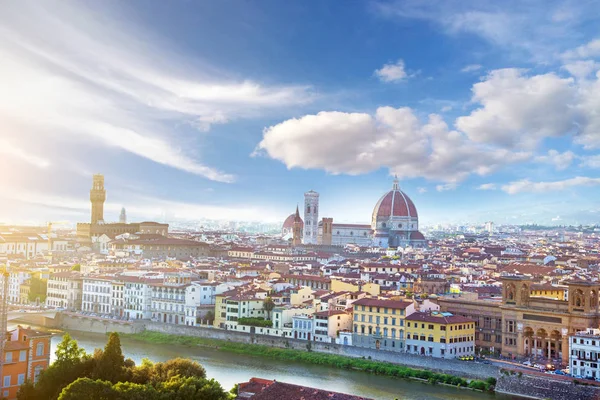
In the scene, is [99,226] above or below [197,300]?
above

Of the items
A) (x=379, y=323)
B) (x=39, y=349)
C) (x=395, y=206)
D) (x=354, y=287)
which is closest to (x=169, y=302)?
(x=354, y=287)

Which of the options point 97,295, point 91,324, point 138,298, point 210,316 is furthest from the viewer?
point 97,295

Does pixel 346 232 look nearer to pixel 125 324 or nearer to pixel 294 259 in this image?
pixel 294 259

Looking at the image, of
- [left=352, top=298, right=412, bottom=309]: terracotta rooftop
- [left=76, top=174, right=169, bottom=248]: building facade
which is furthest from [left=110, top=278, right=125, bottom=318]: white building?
[left=76, top=174, right=169, bottom=248]: building facade

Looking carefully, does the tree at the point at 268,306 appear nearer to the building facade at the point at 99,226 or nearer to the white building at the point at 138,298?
the white building at the point at 138,298

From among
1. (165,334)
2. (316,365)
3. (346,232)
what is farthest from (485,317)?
(346,232)

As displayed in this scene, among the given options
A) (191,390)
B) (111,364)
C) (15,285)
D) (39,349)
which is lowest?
(191,390)

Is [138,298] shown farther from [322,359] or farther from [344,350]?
[344,350]
